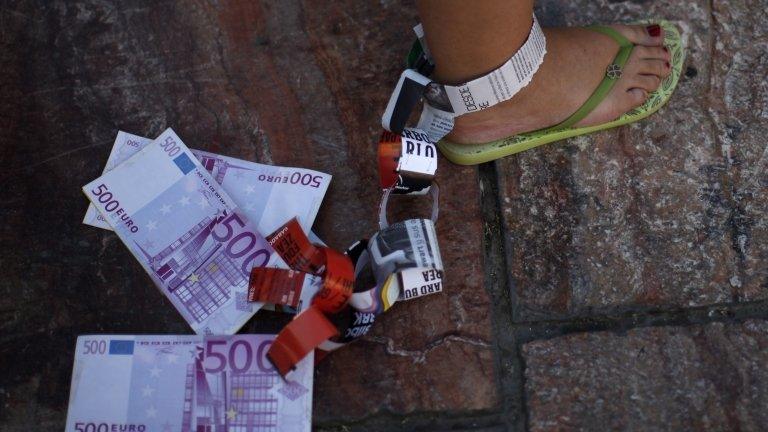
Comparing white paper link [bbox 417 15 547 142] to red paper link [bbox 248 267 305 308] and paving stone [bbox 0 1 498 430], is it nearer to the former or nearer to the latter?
paving stone [bbox 0 1 498 430]

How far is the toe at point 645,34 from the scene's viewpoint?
66.7 inches

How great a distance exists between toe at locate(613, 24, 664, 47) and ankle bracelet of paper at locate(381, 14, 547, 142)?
11.0 inches

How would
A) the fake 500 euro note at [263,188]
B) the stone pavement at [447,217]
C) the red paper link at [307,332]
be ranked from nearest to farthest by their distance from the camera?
1. the red paper link at [307,332]
2. the stone pavement at [447,217]
3. the fake 500 euro note at [263,188]

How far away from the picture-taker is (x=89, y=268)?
→ 5.27 feet

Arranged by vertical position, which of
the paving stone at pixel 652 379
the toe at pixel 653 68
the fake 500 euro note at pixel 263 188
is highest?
the toe at pixel 653 68

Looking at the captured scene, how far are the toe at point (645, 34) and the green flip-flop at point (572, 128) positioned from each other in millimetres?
17

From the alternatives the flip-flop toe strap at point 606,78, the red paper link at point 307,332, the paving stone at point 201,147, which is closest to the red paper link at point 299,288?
the red paper link at point 307,332

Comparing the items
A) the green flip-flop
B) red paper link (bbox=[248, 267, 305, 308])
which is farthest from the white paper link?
red paper link (bbox=[248, 267, 305, 308])

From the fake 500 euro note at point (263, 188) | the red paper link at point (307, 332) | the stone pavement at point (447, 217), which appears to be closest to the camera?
the red paper link at point (307, 332)

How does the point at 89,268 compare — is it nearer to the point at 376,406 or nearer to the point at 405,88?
the point at 376,406

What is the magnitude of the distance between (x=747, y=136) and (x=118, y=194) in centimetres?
154

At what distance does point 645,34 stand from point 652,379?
85 cm

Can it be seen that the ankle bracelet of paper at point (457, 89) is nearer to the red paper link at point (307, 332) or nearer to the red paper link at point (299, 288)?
the red paper link at point (299, 288)

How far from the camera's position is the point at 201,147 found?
1698mm
